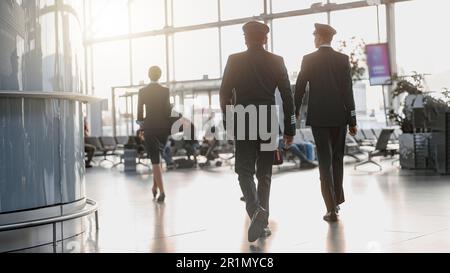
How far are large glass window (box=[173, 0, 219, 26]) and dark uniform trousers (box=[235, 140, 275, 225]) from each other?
51.4ft

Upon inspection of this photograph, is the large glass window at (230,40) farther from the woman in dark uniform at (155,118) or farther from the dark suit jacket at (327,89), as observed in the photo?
the dark suit jacket at (327,89)

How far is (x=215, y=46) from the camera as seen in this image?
19.3m

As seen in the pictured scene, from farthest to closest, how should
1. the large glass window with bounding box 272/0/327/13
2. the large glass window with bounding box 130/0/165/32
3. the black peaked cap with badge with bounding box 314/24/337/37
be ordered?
the large glass window with bounding box 130/0/165/32, the large glass window with bounding box 272/0/327/13, the black peaked cap with badge with bounding box 314/24/337/37

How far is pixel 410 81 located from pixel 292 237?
815 centimetres

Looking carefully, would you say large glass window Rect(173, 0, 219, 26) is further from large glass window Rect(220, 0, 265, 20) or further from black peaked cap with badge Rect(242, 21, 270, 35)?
black peaked cap with badge Rect(242, 21, 270, 35)

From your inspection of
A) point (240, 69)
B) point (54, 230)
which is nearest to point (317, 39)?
point (240, 69)

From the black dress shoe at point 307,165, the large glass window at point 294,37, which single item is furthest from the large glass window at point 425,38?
the black dress shoe at point 307,165

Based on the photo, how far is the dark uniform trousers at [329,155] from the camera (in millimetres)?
4617

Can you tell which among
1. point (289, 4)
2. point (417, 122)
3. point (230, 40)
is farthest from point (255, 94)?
point (230, 40)

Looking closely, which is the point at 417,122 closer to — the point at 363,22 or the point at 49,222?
the point at 49,222

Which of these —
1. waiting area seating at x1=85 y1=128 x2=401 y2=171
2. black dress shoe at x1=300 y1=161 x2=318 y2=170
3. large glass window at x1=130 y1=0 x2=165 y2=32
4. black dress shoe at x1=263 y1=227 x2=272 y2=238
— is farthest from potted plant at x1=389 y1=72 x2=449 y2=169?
large glass window at x1=130 y1=0 x2=165 y2=32

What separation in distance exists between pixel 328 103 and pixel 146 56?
655 inches

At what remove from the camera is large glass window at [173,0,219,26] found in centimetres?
1931

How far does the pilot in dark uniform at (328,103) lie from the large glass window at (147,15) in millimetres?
16058
